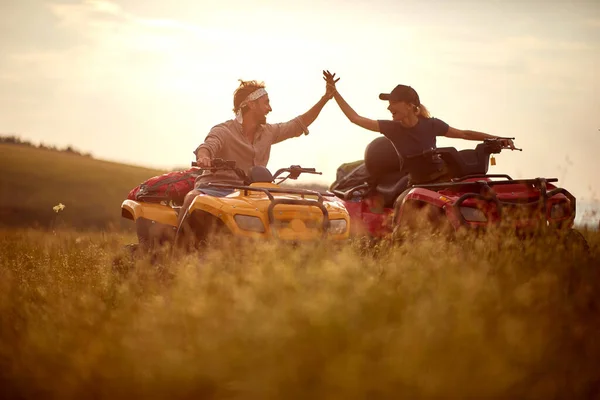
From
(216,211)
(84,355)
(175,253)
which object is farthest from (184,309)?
(175,253)

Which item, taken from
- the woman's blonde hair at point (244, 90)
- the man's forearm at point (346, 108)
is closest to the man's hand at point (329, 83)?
the man's forearm at point (346, 108)


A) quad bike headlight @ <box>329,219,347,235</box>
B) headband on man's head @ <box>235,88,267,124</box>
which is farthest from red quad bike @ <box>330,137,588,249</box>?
headband on man's head @ <box>235,88,267,124</box>

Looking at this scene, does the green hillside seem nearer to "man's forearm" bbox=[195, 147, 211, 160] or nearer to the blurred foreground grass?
"man's forearm" bbox=[195, 147, 211, 160]

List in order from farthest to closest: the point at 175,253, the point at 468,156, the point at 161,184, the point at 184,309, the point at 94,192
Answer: the point at 94,192 → the point at 161,184 → the point at 468,156 → the point at 175,253 → the point at 184,309

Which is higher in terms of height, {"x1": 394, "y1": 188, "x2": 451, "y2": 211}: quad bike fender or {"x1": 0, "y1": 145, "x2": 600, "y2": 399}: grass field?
{"x1": 394, "y1": 188, "x2": 451, "y2": 211}: quad bike fender

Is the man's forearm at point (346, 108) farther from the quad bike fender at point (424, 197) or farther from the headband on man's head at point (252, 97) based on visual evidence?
the quad bike fender at point (424, 197)

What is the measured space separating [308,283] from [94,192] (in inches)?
1081

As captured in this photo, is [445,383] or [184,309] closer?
[445,383]

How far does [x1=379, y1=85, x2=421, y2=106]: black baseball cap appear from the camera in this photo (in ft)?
27.3

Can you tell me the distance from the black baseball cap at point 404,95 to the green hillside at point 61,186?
630 inches

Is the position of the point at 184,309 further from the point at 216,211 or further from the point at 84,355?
the point at 216,211

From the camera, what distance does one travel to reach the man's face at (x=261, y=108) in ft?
26.1

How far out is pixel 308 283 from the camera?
426 centimetres

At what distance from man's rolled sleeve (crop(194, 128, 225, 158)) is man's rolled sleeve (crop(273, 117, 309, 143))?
0.90m
